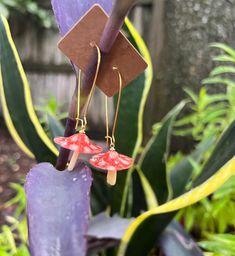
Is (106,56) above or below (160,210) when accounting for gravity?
above

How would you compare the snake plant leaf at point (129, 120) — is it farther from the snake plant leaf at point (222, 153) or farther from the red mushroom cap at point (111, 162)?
the red mushroom cap at point (111, 162)

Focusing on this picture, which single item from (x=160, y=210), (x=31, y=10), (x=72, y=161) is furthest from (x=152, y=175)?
(x=31, y=10)

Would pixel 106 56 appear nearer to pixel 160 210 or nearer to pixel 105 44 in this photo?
pixel 105 44

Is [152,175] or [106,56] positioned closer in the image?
[106,56]

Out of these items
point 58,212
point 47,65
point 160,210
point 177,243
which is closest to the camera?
point 58,212

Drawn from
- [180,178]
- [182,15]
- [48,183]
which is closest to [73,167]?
[48,183]

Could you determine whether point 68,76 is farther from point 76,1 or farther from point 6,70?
point 76,1

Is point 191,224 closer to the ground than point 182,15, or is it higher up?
closer to the ground
